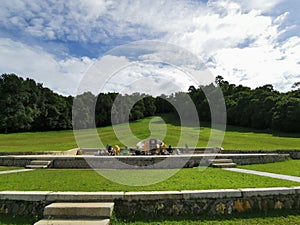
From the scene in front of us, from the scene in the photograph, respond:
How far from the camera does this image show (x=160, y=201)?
21.0 feet

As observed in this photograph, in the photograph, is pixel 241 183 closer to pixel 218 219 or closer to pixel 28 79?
pixel 218 219

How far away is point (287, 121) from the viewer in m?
42.6

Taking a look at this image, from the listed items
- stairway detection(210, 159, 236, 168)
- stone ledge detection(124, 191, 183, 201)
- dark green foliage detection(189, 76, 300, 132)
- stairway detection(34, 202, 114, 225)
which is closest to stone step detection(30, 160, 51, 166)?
stairway detection(34, 202, 114, 225)

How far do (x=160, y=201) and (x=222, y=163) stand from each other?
7271mm

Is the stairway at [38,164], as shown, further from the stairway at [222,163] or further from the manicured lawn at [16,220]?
the stairway at [222,163]

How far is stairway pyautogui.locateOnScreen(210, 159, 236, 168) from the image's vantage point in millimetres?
12430

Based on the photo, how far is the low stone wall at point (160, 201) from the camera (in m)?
6.35

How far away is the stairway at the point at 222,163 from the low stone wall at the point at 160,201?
5903 mm

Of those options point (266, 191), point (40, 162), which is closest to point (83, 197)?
point (266, 191)

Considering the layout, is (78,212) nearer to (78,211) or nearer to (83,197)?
(78,211)

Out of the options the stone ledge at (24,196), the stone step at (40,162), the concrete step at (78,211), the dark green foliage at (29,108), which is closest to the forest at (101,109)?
the dark green foliage at (29,108)

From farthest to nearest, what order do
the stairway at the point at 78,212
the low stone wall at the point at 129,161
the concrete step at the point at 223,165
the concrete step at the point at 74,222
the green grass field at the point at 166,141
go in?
the green grass field at the point at 166,141 < the concrete step at the point at 223,165 < the low stone wall at the point at 129,161 < the stairway at the point at 78,212 < the concrete step at the point at 74,222

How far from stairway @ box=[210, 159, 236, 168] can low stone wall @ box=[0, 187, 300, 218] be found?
5.90 m

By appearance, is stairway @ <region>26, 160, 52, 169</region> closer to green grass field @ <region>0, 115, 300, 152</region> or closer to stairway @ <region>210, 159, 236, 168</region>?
green grass field @ <region>0, 115, 300, 152</region>
